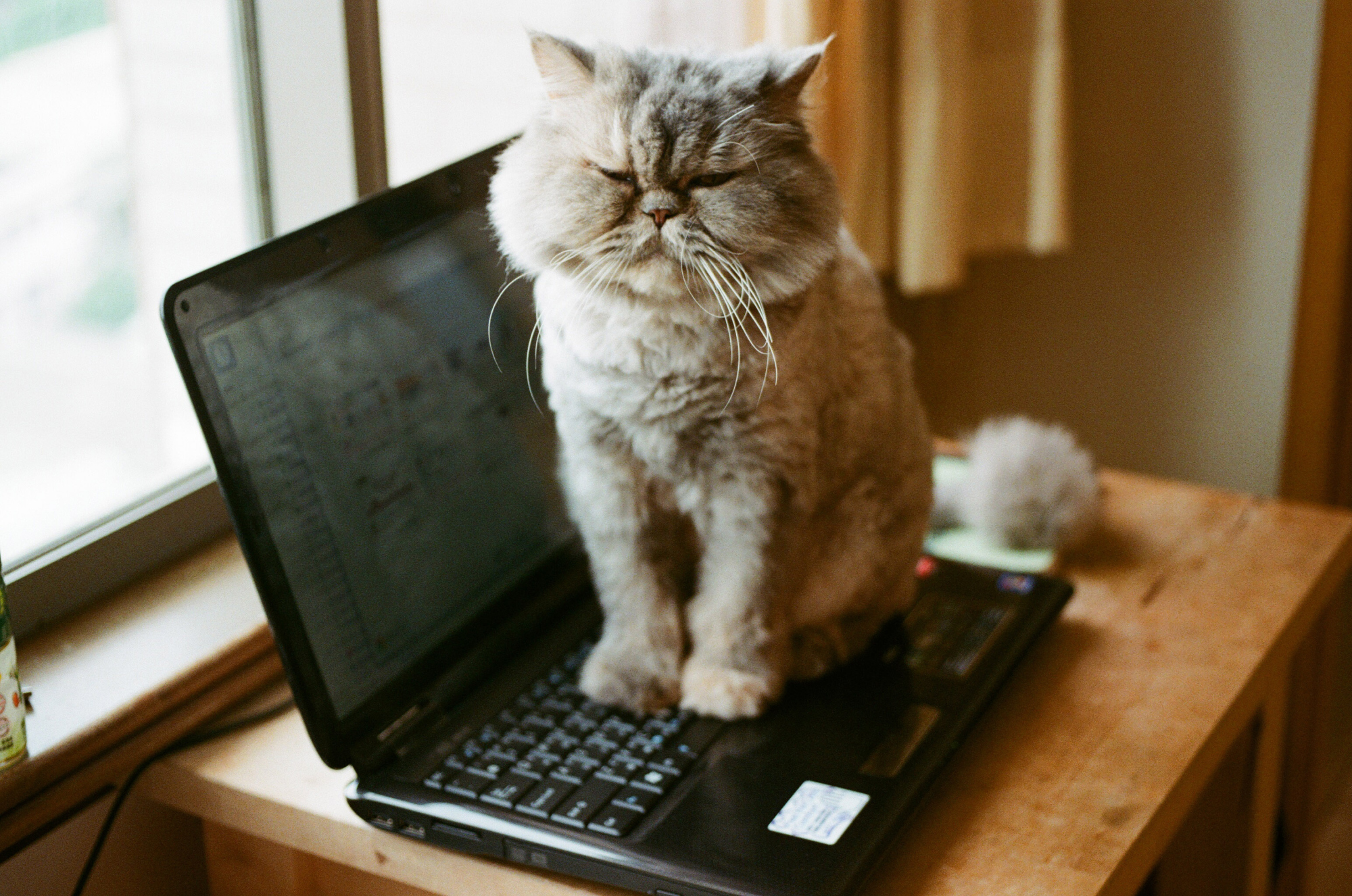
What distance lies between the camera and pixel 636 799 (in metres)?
0.83

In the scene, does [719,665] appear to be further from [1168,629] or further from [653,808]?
[1168,629]

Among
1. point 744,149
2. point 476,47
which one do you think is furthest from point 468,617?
point 476,47

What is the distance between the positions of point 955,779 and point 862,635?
0.17 m

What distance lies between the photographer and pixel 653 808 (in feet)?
2.71

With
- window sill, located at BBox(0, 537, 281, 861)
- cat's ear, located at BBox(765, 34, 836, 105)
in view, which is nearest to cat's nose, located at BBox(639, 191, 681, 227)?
cat's ear, located at BBox(765, 34, 836, 105)

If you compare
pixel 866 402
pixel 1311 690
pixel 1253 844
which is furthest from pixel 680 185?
pixel 1311 690

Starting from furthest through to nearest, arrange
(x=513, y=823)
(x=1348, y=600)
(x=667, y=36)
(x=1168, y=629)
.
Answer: (x=1348, y=600), (x=667, y=36), (x=1168, y=629), (x=513, y=823)

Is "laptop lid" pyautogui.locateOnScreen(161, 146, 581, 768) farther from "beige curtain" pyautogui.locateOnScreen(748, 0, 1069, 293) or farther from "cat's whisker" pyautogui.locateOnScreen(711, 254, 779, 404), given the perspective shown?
"beige curtain" pyautogui.locateOnScreen(748, 0, 1069, 293)

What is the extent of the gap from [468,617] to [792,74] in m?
0.49

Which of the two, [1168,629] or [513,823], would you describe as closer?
[513,823]

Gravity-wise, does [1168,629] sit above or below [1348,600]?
above

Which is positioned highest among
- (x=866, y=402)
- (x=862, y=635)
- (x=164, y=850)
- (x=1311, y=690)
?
(x=866, y=402)

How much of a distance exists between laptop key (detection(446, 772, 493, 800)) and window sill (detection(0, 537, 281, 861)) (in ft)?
0.81

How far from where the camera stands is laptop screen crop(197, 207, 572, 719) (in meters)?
0.84
